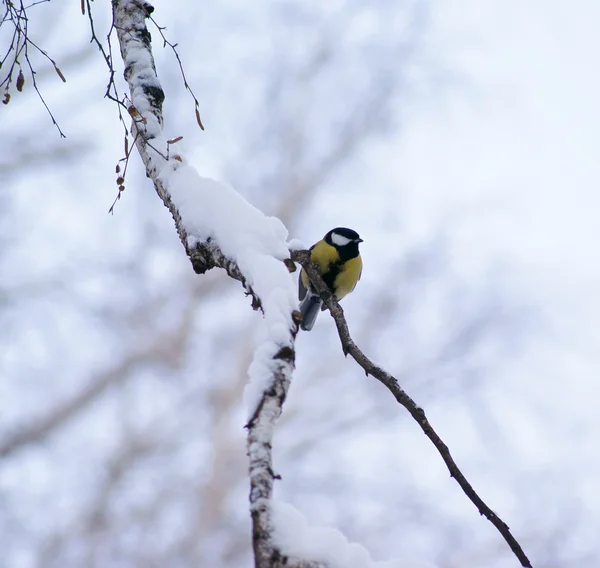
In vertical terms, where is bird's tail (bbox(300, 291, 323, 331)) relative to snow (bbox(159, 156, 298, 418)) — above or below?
above

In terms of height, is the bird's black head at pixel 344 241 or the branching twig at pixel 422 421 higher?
the bird's black head at pixel 344 241

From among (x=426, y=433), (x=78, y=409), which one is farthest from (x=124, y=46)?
(x=78, y=409)

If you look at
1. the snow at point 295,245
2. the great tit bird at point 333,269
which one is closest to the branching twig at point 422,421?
the snow at point 295,245

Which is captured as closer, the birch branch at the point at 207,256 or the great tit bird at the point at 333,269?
the birch branch at the point at 207,256

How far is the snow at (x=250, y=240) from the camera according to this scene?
3.98ft

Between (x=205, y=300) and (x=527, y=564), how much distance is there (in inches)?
320

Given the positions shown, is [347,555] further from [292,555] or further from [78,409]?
[78,409]

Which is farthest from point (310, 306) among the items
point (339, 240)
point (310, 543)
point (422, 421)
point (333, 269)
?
point (310, 543)

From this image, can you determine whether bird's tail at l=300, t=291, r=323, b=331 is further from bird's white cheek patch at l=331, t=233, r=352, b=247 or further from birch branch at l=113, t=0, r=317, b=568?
birch branch at l=113, t=0, r=317, b=568

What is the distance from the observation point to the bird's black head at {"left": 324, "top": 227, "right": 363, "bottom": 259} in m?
4.57

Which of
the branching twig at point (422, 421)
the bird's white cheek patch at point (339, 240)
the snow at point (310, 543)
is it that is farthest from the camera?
the bird's white cheek patch at point (339, 240)

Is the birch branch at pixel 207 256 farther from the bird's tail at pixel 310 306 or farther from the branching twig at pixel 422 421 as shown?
the bird's tail at pixel 310 306

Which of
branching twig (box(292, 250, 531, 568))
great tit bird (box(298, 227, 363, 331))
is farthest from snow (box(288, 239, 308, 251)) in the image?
great tit bird (box(298, 227, 363, 331))

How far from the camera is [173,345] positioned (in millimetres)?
9000
